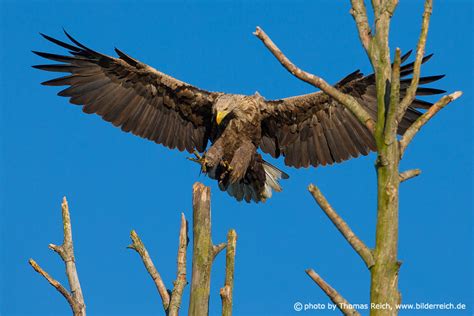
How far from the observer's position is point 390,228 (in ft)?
15.3

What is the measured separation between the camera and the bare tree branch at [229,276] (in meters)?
5.35

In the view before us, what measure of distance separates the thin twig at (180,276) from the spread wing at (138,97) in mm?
3838

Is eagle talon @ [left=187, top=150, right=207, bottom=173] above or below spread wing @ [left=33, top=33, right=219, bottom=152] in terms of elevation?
below

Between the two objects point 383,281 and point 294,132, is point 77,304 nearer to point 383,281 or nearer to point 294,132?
point 383,281

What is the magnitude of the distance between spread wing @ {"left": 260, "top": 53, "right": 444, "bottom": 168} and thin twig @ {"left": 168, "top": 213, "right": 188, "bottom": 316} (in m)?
3.84

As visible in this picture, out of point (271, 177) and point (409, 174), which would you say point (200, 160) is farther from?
point (409, 174)

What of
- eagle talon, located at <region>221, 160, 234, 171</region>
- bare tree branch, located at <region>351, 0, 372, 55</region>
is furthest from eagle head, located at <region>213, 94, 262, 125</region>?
bare tree branch, located at <region>351, 0, 372, 55</region>

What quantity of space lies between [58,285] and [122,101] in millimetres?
3794

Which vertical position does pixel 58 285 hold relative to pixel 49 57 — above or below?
below

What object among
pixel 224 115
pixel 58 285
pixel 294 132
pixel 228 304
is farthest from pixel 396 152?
pixel 294 132

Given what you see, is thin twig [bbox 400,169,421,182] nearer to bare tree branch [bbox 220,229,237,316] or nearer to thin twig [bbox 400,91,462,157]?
thin twig [bbox 400,91,462,157]

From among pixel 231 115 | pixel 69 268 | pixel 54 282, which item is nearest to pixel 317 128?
pixel 231 115

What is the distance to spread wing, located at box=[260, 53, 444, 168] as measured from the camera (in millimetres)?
9992

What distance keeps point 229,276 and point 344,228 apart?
1076 mm
